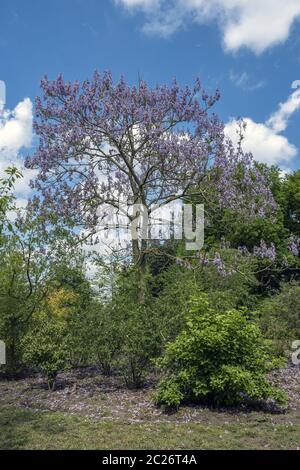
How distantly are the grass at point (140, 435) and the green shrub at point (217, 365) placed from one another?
632 mm

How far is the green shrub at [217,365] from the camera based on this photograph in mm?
7086

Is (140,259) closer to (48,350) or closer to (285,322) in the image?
(48,350)

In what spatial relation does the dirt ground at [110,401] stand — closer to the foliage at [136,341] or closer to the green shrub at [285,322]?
the foliage at [136,341]

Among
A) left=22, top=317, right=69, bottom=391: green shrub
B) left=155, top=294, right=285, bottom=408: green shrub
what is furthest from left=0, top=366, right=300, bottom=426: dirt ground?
left=22, top=317, right=69, bottom=391: green shrub

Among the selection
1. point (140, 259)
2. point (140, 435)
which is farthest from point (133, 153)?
point (140, 435)

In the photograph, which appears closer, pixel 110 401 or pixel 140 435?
pixel 140 435

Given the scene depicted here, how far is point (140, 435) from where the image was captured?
5.83m

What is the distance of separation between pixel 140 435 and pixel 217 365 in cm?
193

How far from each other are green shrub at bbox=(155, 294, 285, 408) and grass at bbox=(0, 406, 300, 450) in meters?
Answer: 0.63

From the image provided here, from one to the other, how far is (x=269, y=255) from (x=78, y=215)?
4789 mm

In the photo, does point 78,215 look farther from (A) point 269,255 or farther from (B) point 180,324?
(A) point 269,255

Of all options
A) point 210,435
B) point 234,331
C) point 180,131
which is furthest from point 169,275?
point 210,435

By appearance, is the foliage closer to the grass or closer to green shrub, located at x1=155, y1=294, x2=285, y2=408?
green shrub, located at x1=155, y1=294, x2=285, y2=408

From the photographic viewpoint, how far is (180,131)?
38.2ft
